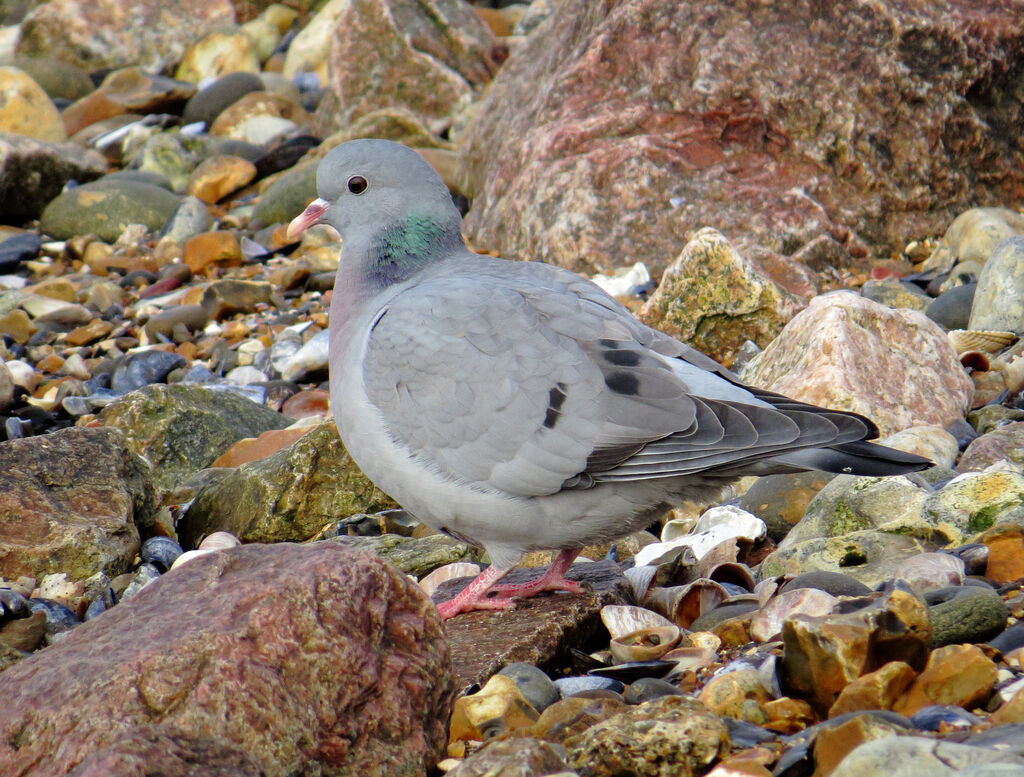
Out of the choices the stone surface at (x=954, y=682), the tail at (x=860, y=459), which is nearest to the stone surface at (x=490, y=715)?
the stone surface at (x=954, y=682)

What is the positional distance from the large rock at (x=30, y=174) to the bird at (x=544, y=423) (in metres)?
8.70

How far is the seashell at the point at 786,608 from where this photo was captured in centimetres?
378

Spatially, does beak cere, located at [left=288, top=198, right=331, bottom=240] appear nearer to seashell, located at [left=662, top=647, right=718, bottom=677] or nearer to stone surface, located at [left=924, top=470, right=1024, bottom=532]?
seashell, located at [left=662, top=647, right=718, bottom=677]

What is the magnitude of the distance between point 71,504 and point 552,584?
2477mm

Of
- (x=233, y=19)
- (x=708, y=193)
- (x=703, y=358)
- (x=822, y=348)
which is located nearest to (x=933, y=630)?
(x=703, y=358)

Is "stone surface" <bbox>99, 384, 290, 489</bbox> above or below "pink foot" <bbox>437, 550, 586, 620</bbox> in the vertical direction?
below

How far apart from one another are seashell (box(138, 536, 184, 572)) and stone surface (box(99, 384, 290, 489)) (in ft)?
3.57

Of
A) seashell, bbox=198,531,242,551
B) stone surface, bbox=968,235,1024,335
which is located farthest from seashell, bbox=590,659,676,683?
stone surface, bbox=968,235,1024,335

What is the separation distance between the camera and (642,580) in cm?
470

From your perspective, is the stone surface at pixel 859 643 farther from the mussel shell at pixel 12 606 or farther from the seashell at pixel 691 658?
the mussel shell at pixel 12 606

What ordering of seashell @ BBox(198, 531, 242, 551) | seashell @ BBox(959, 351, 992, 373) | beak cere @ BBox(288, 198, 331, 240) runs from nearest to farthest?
1. beak cere @ BBox(288, 198, 331, 240)
2. seashell @ BBox(198, 531, 242, 551)
3. seashell @ BBox(959, 351, 992, 373)

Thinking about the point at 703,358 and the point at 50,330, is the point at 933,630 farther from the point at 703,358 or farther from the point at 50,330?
the point at 50,330

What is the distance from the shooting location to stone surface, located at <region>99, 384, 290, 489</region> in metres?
6.96

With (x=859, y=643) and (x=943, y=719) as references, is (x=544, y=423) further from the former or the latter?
(x=943, y=719)
